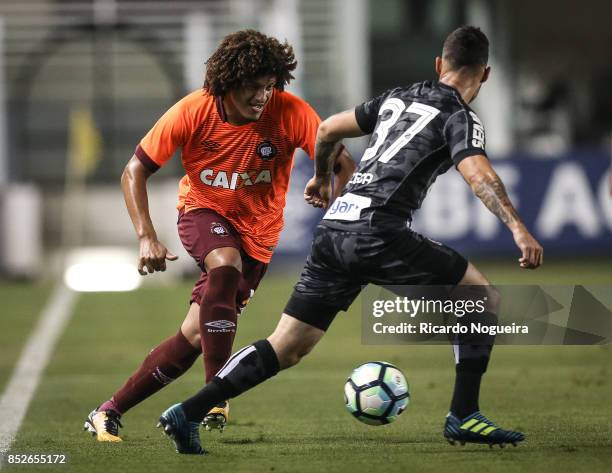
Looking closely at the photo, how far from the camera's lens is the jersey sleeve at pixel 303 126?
22.4ft

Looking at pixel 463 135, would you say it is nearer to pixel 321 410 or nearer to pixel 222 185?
pixel 222 185

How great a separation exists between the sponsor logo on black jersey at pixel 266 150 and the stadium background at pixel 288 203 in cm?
144

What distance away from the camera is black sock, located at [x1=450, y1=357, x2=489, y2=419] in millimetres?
5953

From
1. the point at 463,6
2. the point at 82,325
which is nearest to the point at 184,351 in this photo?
the point at 82,325

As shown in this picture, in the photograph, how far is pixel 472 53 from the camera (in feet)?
19.4

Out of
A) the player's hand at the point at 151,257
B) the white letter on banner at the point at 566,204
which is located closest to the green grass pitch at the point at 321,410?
the player's hand at the point at 151,257

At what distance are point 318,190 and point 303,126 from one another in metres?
0.41

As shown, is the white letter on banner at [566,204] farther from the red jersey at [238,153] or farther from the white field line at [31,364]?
the red jersey at [238,153]

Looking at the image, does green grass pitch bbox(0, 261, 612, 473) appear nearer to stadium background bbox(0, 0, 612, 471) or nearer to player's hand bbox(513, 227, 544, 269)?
stadium background bbox(0, 0, 612, 471)

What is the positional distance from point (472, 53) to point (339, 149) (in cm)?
94

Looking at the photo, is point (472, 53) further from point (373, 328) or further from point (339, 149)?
point (373, 328)

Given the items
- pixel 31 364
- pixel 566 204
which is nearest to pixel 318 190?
pixel 31 364

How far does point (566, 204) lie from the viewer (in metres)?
18.1

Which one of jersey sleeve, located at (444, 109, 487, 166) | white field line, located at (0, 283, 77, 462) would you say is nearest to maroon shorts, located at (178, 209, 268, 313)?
white field line, located at (0, 283, 77, 462)
